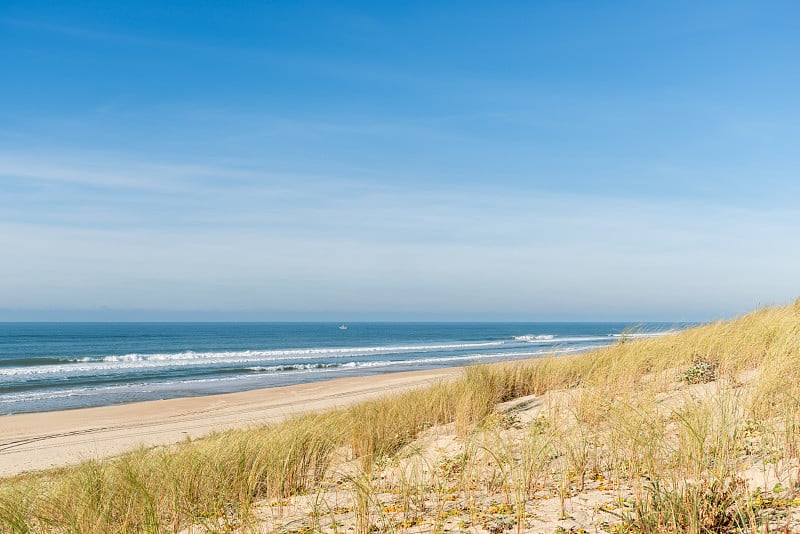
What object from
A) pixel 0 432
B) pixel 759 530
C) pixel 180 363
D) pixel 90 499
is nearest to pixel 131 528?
pixel 90 499

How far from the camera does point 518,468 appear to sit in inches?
216

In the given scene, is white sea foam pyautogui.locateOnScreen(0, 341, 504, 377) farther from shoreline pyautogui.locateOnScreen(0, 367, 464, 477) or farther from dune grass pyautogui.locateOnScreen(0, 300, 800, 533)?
dune grass pyautogui.locateOnScreen(0, 300, 800, 533)

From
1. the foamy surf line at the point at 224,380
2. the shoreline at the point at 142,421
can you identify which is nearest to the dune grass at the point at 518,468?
the shoreline at the point at 142,421

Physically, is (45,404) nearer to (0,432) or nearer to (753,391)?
(0,432)

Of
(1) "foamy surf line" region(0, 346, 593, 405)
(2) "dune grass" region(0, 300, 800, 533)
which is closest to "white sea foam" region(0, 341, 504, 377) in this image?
(1) "foamy surf line" region(0, 346, 593, 405)

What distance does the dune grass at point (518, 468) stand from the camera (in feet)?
13.5

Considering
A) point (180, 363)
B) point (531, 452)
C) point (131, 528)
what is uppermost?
point (531, 452)

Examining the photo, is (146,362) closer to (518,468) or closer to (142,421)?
(142,421)

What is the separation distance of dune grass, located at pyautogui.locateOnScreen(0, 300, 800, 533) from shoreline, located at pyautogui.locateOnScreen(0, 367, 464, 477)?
389 cm

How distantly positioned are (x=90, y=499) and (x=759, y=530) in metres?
5.47

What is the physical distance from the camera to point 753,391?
616 cm

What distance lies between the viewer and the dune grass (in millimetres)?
4109

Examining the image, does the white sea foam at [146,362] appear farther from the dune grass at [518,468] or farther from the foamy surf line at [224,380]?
the dune grass at [518,468]

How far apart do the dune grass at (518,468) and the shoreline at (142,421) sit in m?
3.89
